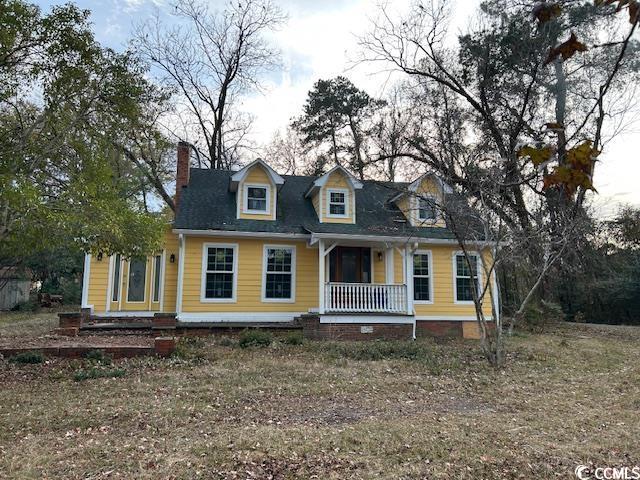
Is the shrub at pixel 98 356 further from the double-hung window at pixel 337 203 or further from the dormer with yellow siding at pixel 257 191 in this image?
the double-hung window at pixel 337 203

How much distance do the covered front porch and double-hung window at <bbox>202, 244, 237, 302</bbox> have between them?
263 cm

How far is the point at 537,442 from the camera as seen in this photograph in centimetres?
475

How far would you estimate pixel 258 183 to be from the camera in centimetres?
1369

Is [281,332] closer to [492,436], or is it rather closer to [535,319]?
[492,436]

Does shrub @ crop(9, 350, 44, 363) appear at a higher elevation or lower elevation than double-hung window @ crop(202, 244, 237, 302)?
lower

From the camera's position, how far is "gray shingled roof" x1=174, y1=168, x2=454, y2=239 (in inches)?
508

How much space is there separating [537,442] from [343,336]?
743cm

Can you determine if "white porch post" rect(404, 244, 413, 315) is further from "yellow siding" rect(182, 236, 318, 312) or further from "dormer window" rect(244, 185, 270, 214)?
"dormer window" rect(244, 185, 270, 214)

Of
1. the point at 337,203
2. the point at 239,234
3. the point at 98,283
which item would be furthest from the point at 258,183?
the point at 98,283

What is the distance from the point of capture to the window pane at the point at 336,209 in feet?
46.5

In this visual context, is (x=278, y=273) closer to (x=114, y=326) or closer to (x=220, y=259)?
(x=220, y=259)

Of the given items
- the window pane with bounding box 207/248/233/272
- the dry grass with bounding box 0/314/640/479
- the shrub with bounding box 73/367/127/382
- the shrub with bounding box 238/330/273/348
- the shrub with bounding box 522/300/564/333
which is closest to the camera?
the dry grass with bounding box 0/314/640/479

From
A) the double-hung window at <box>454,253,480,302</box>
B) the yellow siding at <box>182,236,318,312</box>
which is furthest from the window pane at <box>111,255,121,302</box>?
the double-hung window at <box>454,253,480,302</box>

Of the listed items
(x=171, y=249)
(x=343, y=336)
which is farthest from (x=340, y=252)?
(x=171, y=249)
